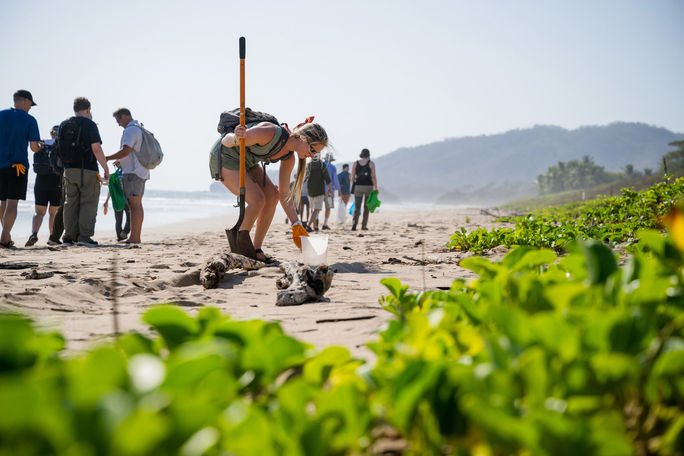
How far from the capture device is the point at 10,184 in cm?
691

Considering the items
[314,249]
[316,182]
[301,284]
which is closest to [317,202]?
[316,182]

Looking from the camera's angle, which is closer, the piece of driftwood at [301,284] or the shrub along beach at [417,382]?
the shrub along beach at [417,382]

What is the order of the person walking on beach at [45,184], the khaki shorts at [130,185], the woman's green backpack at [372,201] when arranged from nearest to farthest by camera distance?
1. the person walking on beach at [45,184]
2. the khaki shorts at [130,185]
3. the woman's green backpack at [372,201]

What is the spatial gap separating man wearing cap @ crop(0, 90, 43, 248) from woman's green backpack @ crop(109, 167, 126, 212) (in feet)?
3.78

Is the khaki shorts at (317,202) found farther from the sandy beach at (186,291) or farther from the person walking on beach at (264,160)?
the person walking on beach at (264,160)

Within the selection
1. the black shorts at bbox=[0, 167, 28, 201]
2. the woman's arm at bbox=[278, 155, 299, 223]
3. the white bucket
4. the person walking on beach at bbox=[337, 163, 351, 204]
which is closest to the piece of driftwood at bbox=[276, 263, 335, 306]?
the white bucket

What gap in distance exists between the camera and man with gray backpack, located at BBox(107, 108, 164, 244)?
773 centimetres

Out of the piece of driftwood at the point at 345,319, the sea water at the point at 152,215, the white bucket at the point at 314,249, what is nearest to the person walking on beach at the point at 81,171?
the sea water at the point at 152,215

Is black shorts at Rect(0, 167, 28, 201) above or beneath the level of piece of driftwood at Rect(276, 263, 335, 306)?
above

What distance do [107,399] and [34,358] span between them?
410mm

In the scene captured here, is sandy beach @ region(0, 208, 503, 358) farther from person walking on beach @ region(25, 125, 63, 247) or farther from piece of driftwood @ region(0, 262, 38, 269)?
person walking on beach @ region(25, 125, 63, 247)

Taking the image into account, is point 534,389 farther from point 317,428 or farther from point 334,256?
point 334,256

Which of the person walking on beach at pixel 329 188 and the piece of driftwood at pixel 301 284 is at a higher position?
the person walking on beach at pixel 329 188

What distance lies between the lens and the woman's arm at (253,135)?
4.85 metres
